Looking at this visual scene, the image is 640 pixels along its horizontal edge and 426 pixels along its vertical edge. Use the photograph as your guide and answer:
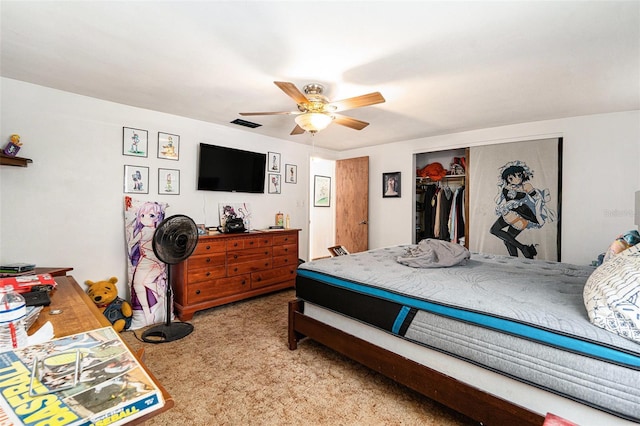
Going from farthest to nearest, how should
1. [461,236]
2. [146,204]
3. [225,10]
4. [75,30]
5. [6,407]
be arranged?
[461,236]
[146,204]
[75,30]
[225,10]
[6,407]

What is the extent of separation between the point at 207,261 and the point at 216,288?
349 millimetres

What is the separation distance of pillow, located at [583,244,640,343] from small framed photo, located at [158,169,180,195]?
3.86m

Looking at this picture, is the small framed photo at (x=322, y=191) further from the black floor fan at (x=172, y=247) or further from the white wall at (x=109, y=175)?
the black floor fan at (x=172, y=247)

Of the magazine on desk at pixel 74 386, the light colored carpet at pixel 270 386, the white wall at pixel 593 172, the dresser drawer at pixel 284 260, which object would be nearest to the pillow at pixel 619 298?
the light colored carpet at pixel 270 386

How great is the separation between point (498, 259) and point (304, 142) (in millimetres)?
3386

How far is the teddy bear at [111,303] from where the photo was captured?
9.29 ft

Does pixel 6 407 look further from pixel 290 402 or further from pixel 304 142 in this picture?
pixel 304 142

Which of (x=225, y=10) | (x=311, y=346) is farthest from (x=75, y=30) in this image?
(x=311, y=346)

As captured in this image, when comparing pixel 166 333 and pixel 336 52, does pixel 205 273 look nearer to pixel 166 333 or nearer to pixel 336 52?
pixel 166 333

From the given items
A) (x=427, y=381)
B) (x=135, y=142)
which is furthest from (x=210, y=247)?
(x=427, y=381)

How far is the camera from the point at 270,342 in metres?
2.66

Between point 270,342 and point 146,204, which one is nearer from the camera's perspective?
point 270,342

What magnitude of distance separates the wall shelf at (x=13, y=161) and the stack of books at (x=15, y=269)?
863 mm

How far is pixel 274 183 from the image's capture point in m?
4.65
